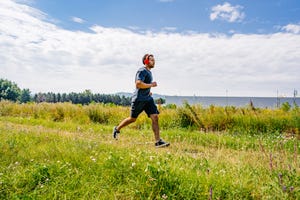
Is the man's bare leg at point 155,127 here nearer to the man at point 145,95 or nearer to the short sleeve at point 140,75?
the man at point 145,95

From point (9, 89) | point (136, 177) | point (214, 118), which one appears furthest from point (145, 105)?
point (9, 89)

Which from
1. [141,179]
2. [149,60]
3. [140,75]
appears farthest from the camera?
[149,60]

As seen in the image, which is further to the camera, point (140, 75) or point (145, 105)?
point (145, 105)

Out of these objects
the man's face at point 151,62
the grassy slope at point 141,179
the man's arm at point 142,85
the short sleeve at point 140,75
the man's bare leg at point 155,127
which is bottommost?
the grassy slope at point 141,179

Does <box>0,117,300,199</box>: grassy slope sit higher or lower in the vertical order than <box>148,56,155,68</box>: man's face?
lower

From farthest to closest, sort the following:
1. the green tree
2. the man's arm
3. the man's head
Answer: the green tree, the man's head, the man's arm

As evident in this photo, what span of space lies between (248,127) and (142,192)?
7.58 metres

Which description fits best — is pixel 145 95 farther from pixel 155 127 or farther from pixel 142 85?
pixel 155 127

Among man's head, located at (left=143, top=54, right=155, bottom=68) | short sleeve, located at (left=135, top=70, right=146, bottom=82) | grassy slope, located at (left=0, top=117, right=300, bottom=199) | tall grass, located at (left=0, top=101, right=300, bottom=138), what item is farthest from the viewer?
tall grass, located at (left=0, top=101, right=300, bottom=138)

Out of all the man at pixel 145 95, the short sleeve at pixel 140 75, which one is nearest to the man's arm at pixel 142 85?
the man at pixel 145 95

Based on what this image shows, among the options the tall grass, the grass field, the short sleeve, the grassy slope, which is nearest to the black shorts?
the short sleeve

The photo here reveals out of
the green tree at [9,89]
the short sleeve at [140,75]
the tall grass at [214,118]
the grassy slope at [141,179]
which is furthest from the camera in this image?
the green tree at [9,89]

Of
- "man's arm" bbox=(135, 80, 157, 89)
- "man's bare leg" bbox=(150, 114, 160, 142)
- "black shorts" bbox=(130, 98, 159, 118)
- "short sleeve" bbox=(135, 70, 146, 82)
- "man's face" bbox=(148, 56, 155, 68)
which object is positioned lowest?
"man's bare leg" bbox=(150, 114, 160, 142)

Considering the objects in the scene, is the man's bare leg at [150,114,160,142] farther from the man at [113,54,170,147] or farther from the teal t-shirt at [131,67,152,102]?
the teal t-shirt at [131,67,152,102]
